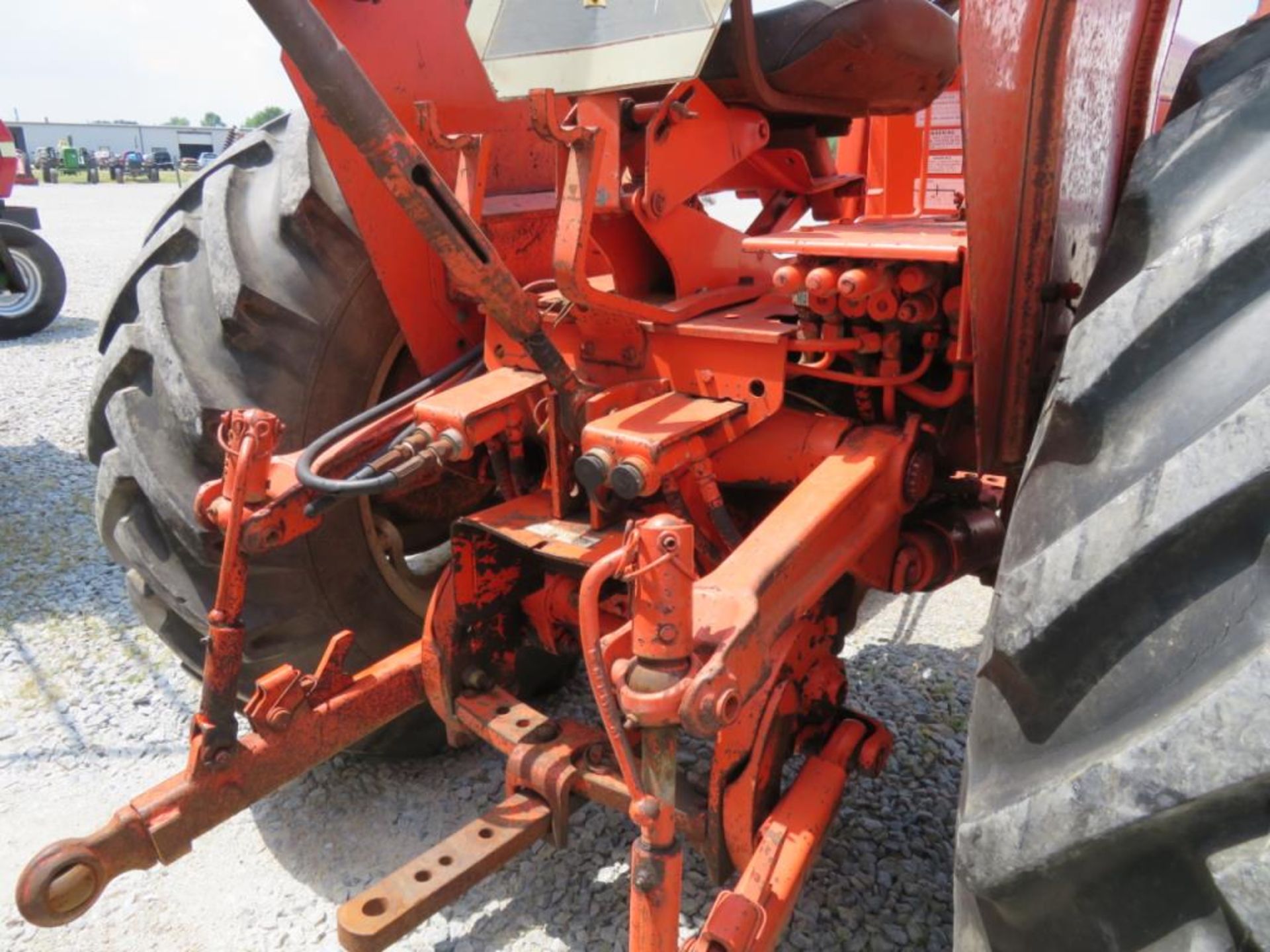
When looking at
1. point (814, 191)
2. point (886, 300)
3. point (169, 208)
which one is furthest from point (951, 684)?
point (169, 208)

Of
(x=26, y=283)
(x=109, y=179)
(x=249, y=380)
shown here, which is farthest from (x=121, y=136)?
(x=249, y=380)

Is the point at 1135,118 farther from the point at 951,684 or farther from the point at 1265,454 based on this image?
the point at 951,684

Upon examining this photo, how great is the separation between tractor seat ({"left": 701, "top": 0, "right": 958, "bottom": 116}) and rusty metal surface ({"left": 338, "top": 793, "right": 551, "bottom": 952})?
4.69 ft

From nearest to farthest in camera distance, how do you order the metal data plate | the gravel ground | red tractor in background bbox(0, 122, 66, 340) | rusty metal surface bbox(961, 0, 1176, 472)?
rusty metal surface bbox(961, 0, 1176, 472) < the metal data plate < the gravel ground < red tractor in background bbox(0, 122, 66, 340)

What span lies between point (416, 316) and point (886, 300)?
0.97m

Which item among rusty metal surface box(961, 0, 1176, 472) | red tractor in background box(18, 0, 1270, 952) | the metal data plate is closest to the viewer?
red tractor in background box(18, 0, 1270, 952)

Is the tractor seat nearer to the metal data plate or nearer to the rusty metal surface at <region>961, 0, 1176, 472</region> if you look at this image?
the metal data plate

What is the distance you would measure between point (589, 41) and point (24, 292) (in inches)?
307

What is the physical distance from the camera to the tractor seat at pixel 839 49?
2035mm

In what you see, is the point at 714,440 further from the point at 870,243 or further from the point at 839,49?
the point at 839,49

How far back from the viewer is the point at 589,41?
1.73 m

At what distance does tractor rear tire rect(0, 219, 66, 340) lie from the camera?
771 centimetres

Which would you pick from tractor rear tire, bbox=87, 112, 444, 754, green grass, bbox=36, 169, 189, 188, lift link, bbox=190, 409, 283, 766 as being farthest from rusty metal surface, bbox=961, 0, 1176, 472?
green grass, bbox=36, 169, 189, 188

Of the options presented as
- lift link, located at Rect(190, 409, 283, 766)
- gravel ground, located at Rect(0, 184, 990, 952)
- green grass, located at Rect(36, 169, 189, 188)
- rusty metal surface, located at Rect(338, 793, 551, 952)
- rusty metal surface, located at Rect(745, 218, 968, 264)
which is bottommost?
gravel ground, located at Rect(0, 184, 990, 952)
